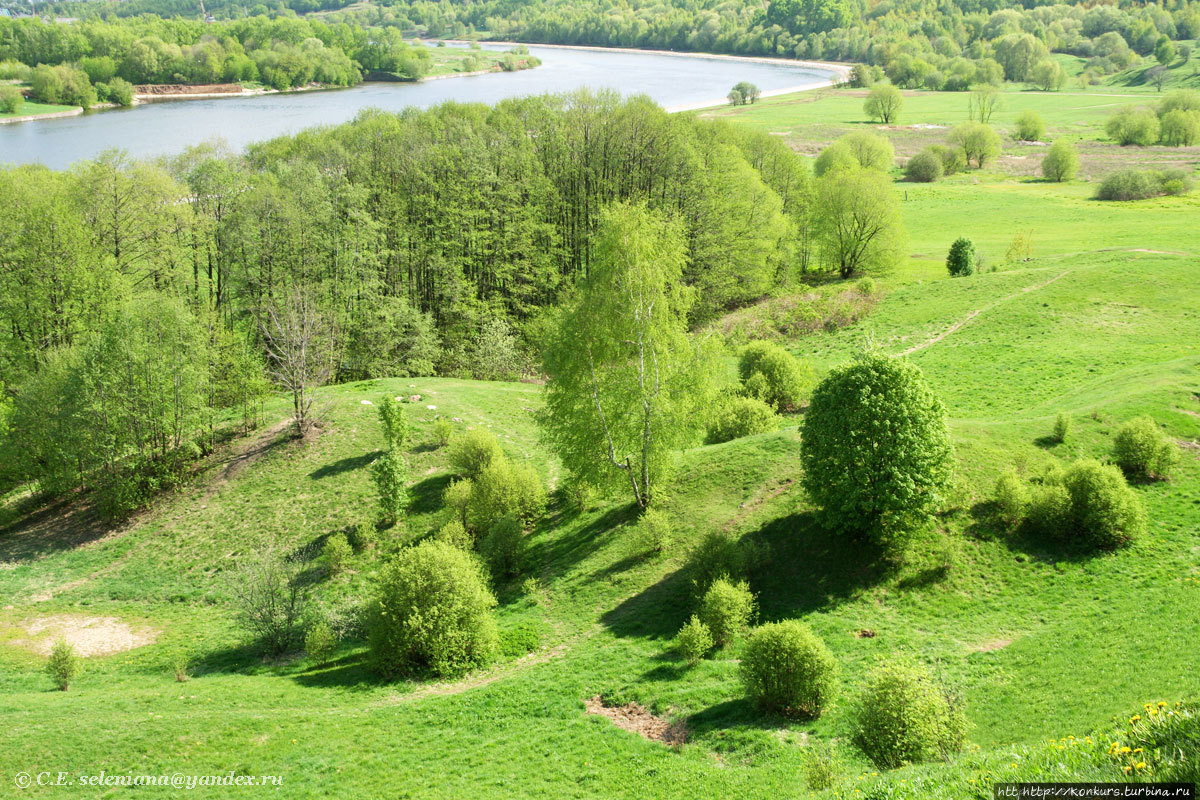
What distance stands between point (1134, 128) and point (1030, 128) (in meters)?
16.4

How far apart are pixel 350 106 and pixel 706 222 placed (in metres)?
95.6

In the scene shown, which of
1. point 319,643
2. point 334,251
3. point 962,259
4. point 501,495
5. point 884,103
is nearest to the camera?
point 319,643

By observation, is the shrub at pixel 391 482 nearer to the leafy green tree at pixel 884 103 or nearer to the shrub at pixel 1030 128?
the shrub at pixel 1030 128

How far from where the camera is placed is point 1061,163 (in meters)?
108

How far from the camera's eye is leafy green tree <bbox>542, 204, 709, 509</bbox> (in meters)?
30.9

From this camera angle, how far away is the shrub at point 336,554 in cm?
3275

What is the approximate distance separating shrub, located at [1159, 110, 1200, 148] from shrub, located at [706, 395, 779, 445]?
413ft

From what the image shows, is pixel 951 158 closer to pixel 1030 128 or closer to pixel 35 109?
pixel 1030 128

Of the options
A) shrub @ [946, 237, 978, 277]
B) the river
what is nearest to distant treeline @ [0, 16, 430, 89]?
the river

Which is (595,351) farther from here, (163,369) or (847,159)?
(847,159)

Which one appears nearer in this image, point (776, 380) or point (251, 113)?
point (776, 380)

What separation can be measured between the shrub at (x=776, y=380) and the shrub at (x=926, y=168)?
84.4 metres

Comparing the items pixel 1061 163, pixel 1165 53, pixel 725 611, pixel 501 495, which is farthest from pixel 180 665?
pixel 1165 53

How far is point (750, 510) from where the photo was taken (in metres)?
31.1
